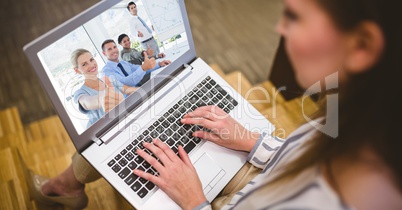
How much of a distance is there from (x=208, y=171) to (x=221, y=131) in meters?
0.11

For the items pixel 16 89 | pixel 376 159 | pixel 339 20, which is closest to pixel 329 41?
pixel 339 20

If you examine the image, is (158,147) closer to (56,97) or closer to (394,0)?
(56,97)

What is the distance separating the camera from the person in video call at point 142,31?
0.80m

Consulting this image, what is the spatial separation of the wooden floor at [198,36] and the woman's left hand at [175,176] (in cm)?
110

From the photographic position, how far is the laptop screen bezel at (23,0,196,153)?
666 mm

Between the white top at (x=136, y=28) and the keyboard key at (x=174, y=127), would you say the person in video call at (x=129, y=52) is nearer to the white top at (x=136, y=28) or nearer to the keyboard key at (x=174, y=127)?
the white top at (x=136, y=28)

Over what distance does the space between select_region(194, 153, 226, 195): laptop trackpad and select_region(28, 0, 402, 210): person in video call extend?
17cm

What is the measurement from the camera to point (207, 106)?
0.95m

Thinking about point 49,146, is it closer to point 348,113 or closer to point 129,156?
point 129,156

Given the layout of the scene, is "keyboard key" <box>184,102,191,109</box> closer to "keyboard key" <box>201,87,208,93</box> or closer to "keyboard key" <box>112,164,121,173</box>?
"keyboard key" <box>201,87,208,93</box>

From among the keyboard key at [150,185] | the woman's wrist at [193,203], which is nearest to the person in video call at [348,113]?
the woman's wrist at [193,203]

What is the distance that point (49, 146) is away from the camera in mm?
1490

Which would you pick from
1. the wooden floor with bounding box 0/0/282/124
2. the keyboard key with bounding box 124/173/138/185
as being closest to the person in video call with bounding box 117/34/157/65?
the keyboard key with bounding box 124/173/138/185

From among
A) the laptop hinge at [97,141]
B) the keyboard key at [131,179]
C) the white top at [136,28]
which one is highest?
the white top at [136,28]
